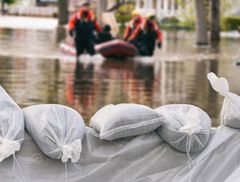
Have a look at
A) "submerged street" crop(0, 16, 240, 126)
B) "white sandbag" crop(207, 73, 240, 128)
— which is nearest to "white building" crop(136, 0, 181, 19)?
"submerged street" crop(0, 16, 240, 126)

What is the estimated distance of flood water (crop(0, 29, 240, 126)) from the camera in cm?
1565

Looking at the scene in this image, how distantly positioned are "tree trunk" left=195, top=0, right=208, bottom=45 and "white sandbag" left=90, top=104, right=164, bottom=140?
32.2 metres

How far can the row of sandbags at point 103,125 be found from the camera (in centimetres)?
513

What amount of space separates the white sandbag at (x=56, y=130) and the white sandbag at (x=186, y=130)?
476 millimetres

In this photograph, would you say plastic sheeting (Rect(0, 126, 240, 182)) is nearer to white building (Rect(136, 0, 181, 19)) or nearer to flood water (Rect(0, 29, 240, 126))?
flood water (Rect(0, 29, 240, 126))

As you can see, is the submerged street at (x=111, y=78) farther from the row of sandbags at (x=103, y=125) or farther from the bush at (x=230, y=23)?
the bush at (x=230, y=23)

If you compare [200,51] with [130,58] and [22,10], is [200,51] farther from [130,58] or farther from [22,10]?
[22,10]

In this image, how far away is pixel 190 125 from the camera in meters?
5.32

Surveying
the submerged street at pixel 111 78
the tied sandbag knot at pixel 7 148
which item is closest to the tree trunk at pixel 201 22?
the submerged street at pixel 111 78

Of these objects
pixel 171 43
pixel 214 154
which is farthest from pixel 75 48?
pixel 214 154

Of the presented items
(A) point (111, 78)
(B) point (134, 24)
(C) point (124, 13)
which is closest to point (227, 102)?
(A) point (111, 78)

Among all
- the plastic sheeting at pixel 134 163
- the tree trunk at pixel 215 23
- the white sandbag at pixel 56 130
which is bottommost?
the tree trunk at pixel 215 23

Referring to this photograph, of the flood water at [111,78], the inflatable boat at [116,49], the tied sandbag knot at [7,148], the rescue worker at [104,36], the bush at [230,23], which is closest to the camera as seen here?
the tied sandbag knot at [7,148]

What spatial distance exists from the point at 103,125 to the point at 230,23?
49.9 m
